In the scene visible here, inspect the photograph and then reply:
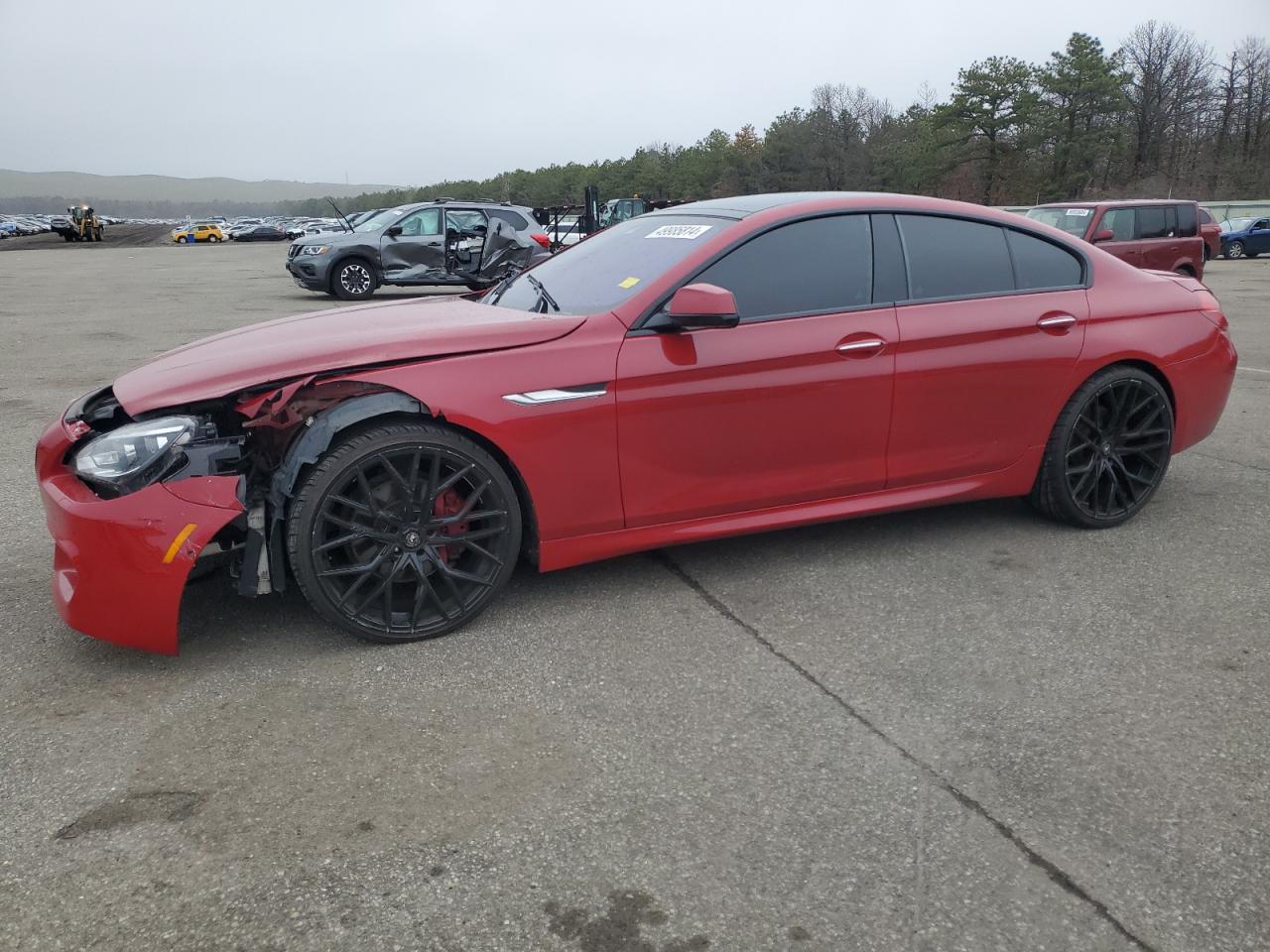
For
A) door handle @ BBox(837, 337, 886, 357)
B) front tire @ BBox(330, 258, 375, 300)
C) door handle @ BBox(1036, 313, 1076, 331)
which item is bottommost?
front tire @ BBox(330, 258, 375, 300)

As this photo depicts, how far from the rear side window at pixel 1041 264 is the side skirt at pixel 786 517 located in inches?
28.3

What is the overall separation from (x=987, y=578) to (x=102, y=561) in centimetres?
317

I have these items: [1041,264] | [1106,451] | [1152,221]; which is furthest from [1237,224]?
[1041,264]

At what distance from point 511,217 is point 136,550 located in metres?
14.9

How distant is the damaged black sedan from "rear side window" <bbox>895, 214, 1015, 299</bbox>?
491 inches

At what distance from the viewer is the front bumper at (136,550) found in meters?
3.02

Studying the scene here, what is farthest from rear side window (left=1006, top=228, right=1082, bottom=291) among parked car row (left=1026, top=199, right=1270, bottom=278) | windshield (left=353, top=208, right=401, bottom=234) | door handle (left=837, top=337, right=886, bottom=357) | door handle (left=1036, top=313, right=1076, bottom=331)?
windshield (left=353, top=208, right=401, bottom=234)

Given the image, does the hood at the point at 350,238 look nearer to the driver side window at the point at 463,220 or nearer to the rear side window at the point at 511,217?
the driver side window at the point at 463,220

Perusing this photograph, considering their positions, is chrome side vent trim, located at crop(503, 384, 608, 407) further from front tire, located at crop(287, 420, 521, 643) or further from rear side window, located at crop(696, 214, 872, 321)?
rear side window, located at crop(696, 214, 872, 321)

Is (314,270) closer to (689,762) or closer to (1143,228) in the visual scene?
(1143,228)

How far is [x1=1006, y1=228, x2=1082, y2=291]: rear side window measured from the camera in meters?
4.26

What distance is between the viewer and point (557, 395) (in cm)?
341

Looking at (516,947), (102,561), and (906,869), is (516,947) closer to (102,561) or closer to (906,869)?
(906,869)

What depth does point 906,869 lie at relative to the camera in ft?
7.36
